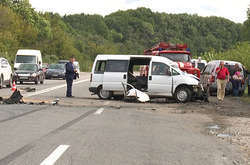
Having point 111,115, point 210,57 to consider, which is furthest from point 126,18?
point 111,115

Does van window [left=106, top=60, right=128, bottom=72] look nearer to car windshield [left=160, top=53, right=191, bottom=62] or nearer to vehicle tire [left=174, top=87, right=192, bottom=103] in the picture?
vehicle tire [left=174, top=87, right=192, bottom=103]

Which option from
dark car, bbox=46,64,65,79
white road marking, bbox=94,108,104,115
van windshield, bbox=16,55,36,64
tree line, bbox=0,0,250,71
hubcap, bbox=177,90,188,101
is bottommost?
white road marking, bbox=94,108,104,115

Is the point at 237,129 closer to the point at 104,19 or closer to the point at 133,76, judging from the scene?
the point at 133,76

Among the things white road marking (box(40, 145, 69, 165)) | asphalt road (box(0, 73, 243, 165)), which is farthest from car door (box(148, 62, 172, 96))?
white road marking (box(40, 145, 69, 165))

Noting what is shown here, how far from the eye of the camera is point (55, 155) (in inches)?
283

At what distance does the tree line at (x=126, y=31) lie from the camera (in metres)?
95.2

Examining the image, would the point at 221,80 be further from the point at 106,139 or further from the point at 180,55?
the point at 106,139

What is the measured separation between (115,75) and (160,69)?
1.87 metres

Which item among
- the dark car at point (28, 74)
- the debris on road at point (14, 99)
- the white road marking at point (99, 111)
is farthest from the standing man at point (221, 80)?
the dark car at point (28, 74)

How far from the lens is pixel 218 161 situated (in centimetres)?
732

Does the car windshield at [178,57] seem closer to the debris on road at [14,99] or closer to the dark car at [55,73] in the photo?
the debris on road at [14,99]

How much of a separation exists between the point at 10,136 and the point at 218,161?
403cm

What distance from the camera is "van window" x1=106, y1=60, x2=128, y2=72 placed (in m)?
19.8

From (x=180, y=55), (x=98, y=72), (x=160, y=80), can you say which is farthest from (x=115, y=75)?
(x=180, y=55)
